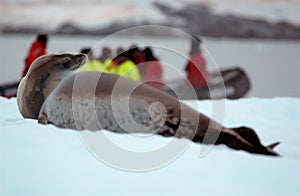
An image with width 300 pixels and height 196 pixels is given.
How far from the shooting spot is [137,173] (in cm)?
190

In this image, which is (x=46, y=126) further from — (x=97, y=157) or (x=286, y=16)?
(x=286, y=16)

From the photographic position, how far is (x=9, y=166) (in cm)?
189

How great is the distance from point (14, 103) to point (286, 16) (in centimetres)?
122

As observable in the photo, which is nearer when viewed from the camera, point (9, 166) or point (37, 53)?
point (9, 166)

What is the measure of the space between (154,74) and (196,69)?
18 cm

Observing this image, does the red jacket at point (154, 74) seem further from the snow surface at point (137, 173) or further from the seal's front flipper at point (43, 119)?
the seal's front flipper at point (43, 119)

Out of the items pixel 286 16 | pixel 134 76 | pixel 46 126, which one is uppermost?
pixel 286 16

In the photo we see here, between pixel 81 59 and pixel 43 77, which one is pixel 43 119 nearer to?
pixel 43 77

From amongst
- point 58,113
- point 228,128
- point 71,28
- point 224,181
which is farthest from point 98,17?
point 224,181

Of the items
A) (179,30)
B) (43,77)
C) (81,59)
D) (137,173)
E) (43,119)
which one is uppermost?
(179,30)

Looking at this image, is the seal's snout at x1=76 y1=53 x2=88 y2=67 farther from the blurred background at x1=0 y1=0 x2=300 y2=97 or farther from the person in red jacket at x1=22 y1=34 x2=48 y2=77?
the person in red jacket at x1=22 y1=34 x2=48 y2=77

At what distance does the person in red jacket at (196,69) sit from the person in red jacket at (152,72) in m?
0.12

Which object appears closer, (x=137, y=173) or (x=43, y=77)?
(x=137, y=173)

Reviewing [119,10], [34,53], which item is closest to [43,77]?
[34,53]
